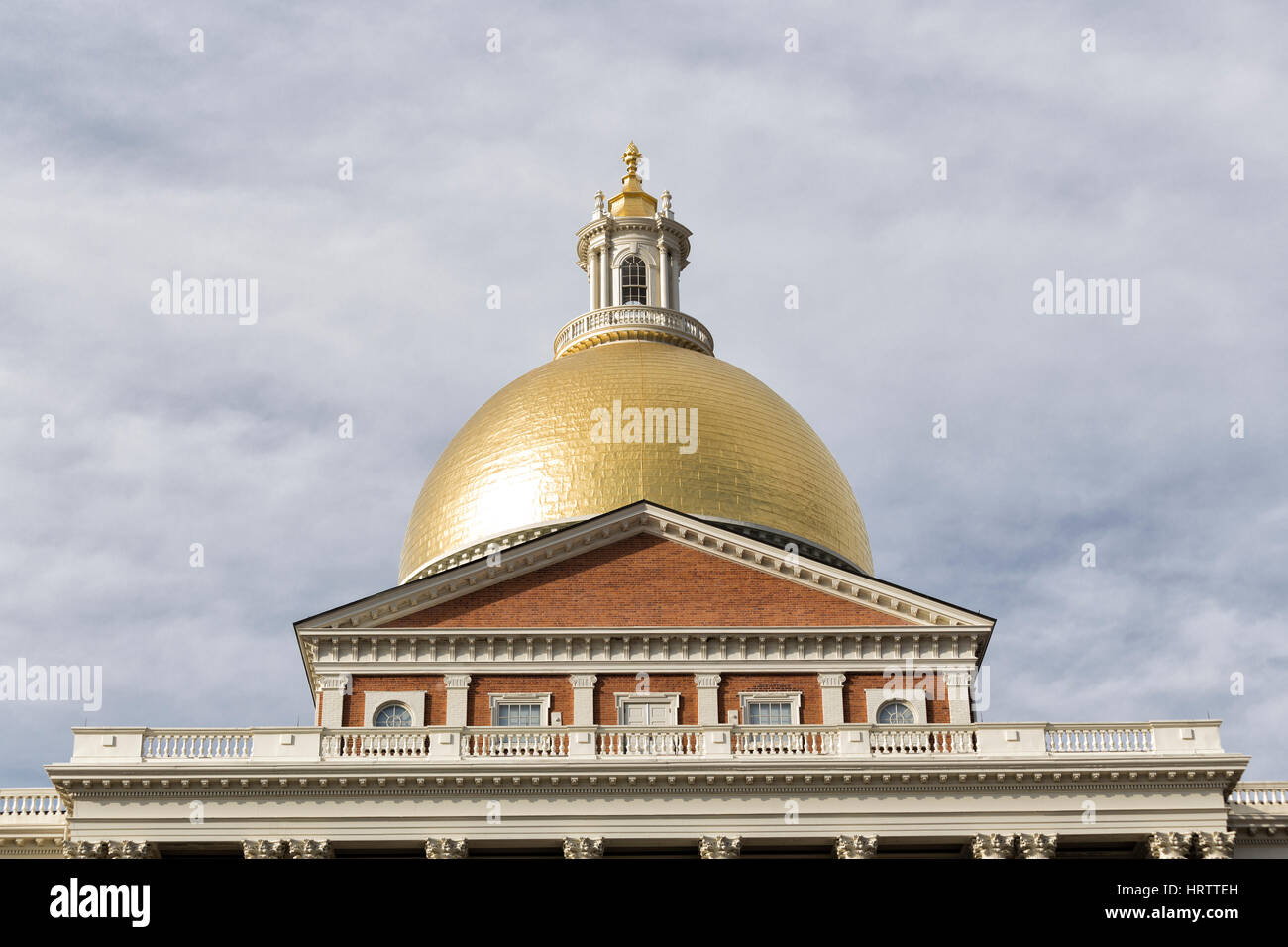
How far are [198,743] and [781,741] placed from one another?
11.9m

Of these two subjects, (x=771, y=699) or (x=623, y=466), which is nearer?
(x=771, y=699)

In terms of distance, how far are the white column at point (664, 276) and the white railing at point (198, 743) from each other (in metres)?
25.2

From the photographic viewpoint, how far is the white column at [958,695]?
1647 inches

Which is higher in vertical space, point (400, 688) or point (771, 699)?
point (400, 688)

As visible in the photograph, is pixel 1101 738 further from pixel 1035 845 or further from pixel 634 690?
pixel 634 690

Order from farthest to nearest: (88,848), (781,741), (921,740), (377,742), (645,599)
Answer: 1. (645,599)
2. (921,740)
3. (781,741)
4. (377,742)
5. (88,848)

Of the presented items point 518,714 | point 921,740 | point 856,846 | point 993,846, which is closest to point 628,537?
point 518,714

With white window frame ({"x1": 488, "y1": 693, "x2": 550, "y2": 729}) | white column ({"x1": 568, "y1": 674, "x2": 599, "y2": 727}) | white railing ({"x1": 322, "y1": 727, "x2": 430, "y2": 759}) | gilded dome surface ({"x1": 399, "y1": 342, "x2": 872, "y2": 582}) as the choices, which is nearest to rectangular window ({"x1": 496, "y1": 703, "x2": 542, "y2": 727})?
white window frame ({"x1": 488, "y1": 693, "x2": 550, "y2": 729})

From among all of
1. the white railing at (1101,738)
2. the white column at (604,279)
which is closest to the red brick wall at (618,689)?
the white railing at (1101,738)

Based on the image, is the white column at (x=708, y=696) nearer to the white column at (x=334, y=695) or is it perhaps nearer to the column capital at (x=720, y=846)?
the column capital at (x=720, y=846)

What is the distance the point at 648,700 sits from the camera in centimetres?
4191
